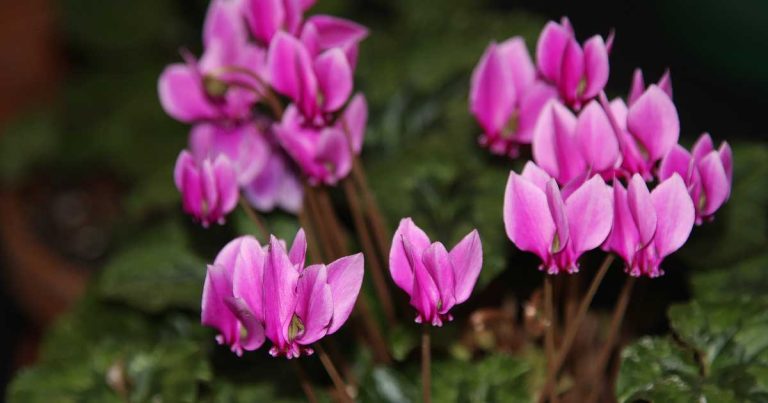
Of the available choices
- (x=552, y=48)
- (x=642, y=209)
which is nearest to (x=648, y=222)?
(x=642, y=209)

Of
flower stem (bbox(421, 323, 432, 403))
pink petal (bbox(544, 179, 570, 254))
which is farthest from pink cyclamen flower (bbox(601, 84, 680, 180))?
flower stem (bbox(421, 323, 432, 403))

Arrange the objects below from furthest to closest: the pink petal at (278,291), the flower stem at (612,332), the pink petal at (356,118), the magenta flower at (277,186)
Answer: the magenta flower at (277,186)
the pink petal at (356,118)
the flower stem at (612,332)
the pink petal at (278,291)

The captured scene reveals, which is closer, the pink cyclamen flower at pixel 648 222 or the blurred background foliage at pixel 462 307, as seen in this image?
the pink cyclamen flower at pixel 648 222

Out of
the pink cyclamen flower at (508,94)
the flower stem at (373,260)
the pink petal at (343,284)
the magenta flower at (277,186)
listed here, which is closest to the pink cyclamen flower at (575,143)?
the pink cyclamen flower at (508,94)

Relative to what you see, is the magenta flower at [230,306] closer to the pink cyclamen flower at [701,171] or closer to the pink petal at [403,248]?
the pink petal at [403,248]

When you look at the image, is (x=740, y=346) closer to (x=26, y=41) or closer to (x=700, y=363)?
(x=700, y=363)

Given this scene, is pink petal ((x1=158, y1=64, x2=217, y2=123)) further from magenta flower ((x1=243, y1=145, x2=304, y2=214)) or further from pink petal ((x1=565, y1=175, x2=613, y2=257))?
pink petal ((x1=565, y1=175, x2=613, y2=257))

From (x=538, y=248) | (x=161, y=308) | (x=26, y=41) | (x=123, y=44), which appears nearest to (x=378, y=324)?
(x=161, y=308)
